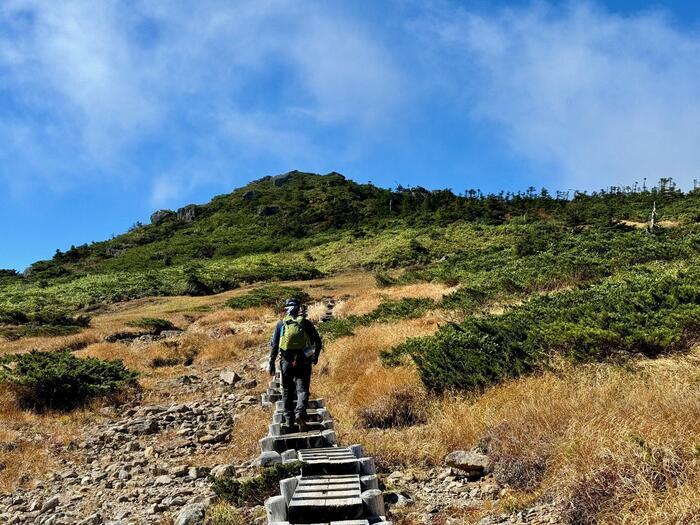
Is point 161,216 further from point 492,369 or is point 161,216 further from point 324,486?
point 324,486

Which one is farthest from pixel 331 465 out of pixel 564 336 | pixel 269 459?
pixel 564 336

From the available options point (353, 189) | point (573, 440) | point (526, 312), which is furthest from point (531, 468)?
point (353, 189)

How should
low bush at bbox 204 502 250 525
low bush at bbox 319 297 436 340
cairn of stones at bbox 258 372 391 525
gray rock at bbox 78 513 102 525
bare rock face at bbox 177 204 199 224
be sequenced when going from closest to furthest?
cairn of stones at bbox 258 372 391 525
low bush at bbox 204 502 250 525
gray rock at bbox 78 513 102 525
low bush at bbox 319 297 436 340
bare rock face at bbox 177 204 199 224

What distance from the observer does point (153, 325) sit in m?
25.1

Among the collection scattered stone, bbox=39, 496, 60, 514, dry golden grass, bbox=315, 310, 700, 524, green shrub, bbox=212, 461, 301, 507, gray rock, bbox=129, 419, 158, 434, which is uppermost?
dry golden grass, bbox=315, 310, 700, 524

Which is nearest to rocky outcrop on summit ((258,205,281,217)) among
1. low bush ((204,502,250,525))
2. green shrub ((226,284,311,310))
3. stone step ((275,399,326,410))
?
green shrub ((226,284,311,310))

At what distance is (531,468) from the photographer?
525cm

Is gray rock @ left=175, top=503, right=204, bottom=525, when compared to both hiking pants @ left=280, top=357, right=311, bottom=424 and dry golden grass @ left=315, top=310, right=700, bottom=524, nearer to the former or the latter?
dry golden grass @ left=315, top=310, right=700, bottom=524

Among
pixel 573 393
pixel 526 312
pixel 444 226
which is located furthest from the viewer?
pixel 444 226

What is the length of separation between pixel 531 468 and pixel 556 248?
27703 mm

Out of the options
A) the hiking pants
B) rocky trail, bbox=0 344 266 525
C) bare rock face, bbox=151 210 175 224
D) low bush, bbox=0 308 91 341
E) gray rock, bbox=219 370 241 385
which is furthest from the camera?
bare rock face, bbox=151 210 175 224

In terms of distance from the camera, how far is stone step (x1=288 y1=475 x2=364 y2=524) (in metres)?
4.48

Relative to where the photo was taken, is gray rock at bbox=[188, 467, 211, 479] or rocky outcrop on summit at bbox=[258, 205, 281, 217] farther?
rocky outcrop on summit at bbox=[258, 205, 281, 217]

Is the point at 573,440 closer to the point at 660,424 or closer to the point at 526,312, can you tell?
the point at 660,424
